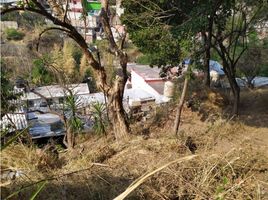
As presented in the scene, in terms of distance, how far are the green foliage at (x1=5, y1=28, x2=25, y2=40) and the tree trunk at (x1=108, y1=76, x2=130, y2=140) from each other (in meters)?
26.5

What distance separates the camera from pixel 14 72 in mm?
16297

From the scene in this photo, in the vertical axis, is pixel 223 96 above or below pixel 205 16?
below

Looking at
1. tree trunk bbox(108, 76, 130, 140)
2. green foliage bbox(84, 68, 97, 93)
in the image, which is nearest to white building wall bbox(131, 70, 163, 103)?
green foliage bbox(84, 68, 97, 93)

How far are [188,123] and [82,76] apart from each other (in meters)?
12.1

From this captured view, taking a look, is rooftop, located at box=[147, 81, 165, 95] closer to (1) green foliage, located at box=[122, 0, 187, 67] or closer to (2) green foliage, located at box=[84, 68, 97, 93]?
(2) green foliage, located at box=[84, 68, 97, 93]

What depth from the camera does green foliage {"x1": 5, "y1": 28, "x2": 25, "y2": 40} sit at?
3008 centimetres

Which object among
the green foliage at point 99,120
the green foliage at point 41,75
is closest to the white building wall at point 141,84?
the green foliage at point 41,75

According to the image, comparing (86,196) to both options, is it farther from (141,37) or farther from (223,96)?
(223,96)

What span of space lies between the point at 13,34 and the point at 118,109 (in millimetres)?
26665

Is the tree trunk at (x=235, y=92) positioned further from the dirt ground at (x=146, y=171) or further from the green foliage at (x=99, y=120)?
the dirt ground at (x=146, y=171)

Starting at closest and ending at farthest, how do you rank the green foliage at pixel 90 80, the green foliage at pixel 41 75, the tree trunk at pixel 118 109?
the tree trunk at pixel 118 109
the green foliage at pixel 41 75
the green foliage at pixel 90 80

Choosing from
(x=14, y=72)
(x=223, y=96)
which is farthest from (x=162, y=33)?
(x=14, y=72)

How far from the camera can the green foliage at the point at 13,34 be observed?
98.7 ft

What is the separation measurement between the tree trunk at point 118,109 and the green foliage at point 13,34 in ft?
87.1
